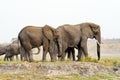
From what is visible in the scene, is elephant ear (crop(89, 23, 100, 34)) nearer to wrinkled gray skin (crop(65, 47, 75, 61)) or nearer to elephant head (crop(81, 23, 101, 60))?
elephant head (crop(81, 23, 101, 60))

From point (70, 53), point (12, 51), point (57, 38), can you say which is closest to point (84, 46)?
point (70, 53)

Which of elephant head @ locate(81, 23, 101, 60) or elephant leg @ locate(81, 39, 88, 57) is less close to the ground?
elephant head @ locate(81, 23, 101, 60)

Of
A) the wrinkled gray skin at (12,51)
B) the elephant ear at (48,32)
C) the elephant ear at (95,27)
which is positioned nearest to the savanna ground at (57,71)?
the elephant ear at (48,32)

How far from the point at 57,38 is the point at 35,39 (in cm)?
150

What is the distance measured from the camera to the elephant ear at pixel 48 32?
2139cm

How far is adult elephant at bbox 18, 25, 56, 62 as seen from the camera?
2108cm

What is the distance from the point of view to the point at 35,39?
69.2 feet

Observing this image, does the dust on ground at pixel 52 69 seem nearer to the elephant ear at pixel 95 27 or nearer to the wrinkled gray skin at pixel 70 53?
the wrinkled gray skin at pixel 70 53

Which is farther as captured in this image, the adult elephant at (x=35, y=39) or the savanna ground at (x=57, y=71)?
the adult elephant at (x=35, y=39)

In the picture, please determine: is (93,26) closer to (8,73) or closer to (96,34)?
(96,34)

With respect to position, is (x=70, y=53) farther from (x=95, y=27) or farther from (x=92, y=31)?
(x=95, y=27)

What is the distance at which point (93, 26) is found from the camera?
80.1ft

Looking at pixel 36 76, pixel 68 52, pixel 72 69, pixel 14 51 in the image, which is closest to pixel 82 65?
pixel 72 69

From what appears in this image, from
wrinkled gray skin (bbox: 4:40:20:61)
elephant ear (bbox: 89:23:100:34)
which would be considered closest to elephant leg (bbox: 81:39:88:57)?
elephant ear (bbox: 89:23:100:34)
